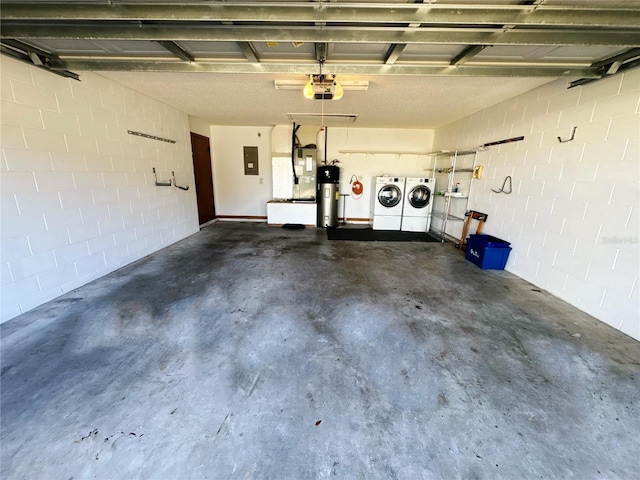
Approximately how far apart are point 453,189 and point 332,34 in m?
4.37

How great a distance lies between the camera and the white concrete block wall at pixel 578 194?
241 centimetres

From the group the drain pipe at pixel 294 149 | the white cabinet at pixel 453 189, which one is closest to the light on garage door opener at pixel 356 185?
the drain pipe at pixel 294 149

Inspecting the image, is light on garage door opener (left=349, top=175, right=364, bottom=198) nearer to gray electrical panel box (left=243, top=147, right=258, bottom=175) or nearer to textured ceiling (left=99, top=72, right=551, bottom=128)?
textured ceiling (left=99, top=72, right=551, bottom=128)

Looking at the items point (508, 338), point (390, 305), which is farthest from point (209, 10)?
point (508, 338)

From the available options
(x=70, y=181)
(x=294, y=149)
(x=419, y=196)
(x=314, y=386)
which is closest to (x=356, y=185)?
(x=419, y=196)

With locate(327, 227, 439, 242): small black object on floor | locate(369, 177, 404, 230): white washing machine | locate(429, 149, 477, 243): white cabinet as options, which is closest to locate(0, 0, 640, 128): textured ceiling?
locate(429, 149, 477, 243): white cabinet

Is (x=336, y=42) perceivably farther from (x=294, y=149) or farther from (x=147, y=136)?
(x=294, y=149)

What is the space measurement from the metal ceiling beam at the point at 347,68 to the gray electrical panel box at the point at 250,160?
13.6ft

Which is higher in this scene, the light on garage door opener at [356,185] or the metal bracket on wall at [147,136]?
the metal bracket on wall at [147,136]

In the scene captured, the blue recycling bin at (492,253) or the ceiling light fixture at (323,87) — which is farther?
the blue recycling bin at (492,253)

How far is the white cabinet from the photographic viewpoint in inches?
193

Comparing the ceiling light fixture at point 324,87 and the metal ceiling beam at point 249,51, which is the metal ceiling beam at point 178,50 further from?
the ceiling light fixture at point 324,87

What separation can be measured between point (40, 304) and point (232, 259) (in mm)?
2116

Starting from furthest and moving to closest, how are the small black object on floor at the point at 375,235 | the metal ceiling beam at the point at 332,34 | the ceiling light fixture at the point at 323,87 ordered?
the small black object on floor at the point at 375,235, the ceiling light fixture at the point at 323,87, the metal ceiling beam at the point at 332,34
